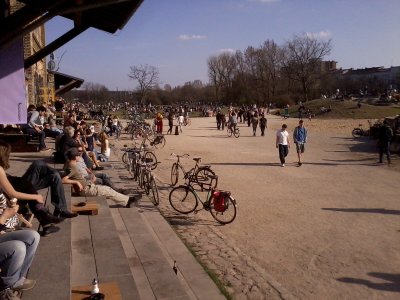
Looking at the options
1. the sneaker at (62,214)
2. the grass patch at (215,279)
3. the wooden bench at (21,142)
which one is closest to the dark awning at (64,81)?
the wooden bench at (21,142)

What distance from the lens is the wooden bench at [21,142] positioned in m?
13.1

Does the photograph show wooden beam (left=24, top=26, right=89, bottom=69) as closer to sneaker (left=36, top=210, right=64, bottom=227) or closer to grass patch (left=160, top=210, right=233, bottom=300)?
sneaker (left=36, top=210, right=64, bottom=227)

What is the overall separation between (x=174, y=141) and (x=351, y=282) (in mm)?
20334

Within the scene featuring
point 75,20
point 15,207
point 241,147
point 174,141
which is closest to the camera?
point 15,207

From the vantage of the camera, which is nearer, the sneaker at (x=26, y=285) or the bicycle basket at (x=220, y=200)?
the sneaker at (x=26, y=285)

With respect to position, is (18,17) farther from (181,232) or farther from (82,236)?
(181,232)

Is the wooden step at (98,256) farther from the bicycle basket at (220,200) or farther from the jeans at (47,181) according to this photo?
the bicycle basket at (220,200)

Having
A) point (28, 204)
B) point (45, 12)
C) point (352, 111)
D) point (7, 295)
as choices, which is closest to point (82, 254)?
point (28, 204)

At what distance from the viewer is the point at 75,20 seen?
7.84 meters

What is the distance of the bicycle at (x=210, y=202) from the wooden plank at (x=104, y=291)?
4.60 meters

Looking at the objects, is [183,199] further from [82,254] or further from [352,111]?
[352,111]

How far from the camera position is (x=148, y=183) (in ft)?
34.9

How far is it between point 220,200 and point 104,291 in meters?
4.80

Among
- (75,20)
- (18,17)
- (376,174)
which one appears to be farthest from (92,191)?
(376,174)
